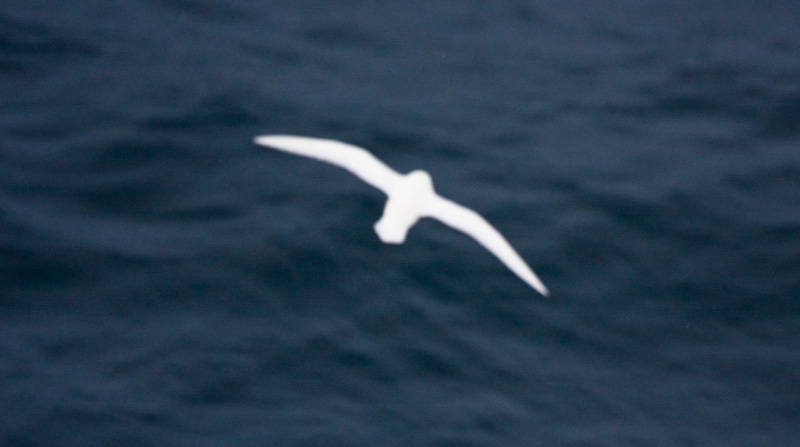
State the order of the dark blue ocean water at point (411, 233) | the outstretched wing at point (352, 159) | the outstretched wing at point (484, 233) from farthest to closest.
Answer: the outstretched wing at point (352, 159)
the outstretched wing at point (484, 233)
the dark blue ocean water at point (411, 233)

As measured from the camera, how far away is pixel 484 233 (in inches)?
451

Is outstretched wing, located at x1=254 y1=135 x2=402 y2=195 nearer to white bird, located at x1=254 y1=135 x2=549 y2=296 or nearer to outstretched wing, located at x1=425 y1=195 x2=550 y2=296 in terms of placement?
white bird, located at x1=254 y1=135 x2=549 y2=296

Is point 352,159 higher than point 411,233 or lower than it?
higher

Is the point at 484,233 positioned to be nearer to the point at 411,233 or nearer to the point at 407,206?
the point at 407,206

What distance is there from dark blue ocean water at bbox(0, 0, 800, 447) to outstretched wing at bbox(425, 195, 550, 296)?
22.0 inches

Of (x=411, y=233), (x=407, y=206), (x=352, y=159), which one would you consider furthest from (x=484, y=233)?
(x=352, y=159)

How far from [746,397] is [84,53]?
35.8 ft

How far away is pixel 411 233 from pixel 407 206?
110 centimetres

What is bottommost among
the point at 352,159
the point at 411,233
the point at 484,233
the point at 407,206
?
the point at 484,233

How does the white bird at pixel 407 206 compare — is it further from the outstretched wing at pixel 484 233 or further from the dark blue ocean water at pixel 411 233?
the dark blue ocean water at pixel 411 233

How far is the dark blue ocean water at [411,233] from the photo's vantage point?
10.5 meters

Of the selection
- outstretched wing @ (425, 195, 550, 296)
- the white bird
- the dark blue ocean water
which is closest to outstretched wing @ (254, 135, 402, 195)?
the white bird

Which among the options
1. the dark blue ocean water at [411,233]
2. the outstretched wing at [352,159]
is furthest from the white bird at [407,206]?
the dark blue ocean water at [411,233]

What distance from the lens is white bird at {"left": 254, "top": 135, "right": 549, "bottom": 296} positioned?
444 inches
